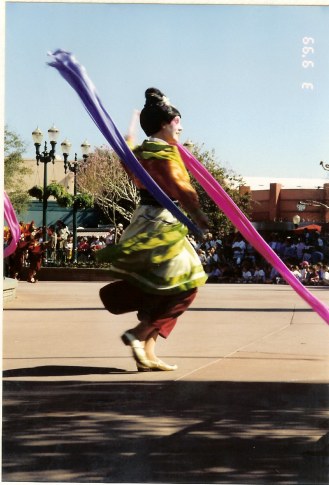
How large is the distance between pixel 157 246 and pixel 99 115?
3.28 feet

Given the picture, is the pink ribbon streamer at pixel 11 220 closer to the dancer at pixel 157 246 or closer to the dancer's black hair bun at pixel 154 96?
the dancer at pixel 157 246

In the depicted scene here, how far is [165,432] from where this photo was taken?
5305mm

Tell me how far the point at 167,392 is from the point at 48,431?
1059 mm

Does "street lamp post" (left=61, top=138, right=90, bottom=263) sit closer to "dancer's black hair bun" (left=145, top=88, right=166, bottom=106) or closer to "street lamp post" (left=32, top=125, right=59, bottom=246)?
"street lamp post" (left=32, top=125, right=59, bottom=246)

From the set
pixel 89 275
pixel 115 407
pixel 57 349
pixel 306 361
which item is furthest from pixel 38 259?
pixel 115 407

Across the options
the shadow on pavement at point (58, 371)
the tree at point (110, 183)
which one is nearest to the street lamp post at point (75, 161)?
the tree at point (110, 183)

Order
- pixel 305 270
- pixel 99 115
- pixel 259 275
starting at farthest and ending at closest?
1. pixel 259 275
2. pixel 305 270
3. pixel 99 115

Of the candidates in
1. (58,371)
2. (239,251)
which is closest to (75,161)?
(58,371)

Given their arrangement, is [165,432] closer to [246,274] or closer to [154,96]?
[154,96]

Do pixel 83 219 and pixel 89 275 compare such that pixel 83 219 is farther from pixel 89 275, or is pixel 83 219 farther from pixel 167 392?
pixel 167 392

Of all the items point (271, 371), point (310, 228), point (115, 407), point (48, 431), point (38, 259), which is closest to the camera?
point (48, 431)

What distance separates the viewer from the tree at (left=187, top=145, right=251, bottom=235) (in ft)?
21.6

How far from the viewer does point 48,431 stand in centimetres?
536

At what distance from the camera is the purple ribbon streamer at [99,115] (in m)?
6.06
